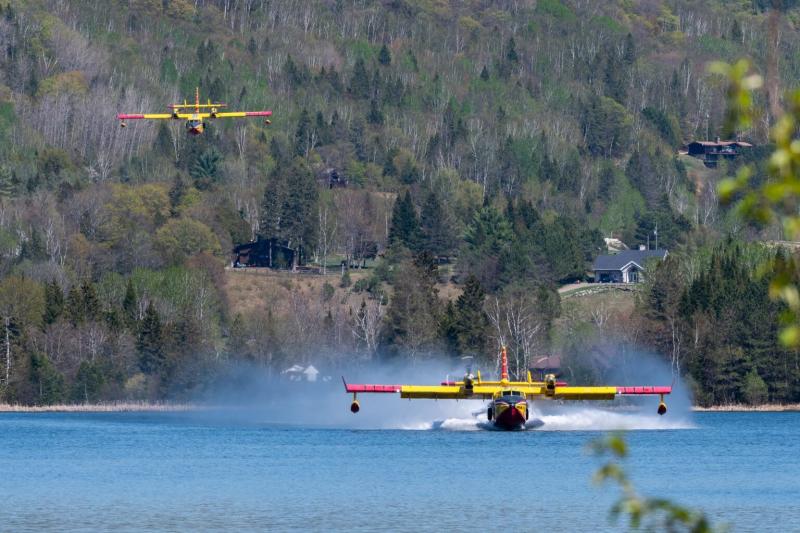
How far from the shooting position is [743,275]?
119 metres

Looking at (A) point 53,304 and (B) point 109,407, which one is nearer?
(B) point 109,407

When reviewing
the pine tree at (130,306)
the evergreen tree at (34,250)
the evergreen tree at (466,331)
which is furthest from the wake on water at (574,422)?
the evergreen tree at (34,250)

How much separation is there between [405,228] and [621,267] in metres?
25.1

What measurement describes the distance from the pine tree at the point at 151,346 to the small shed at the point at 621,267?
66.7 m

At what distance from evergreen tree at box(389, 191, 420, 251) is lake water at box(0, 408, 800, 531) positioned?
98.4 metres

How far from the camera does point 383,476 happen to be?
168ft

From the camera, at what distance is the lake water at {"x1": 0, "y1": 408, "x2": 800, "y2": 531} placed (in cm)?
3906

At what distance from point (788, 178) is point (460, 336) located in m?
110

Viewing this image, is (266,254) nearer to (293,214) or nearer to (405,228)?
(293,214)

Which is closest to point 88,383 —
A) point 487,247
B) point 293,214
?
point 487,247

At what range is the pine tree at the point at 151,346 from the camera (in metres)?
121

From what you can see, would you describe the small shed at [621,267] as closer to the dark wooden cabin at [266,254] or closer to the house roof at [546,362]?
the dark wooden cabin at [266,254]

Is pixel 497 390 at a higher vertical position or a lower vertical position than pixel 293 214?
lower

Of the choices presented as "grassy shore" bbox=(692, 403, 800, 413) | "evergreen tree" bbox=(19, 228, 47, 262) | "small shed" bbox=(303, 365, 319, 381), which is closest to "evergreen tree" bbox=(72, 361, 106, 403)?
"small shed" bbox=(303, 365, 319, 381)
